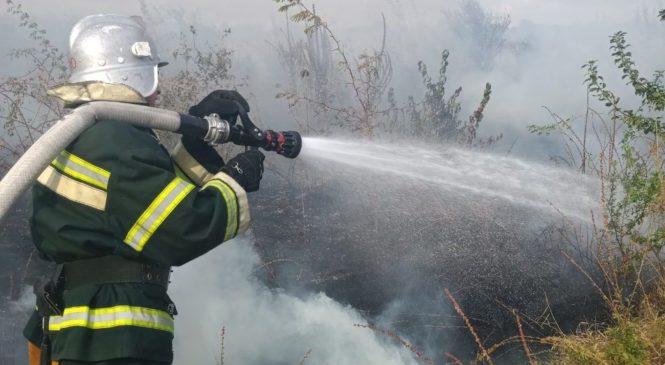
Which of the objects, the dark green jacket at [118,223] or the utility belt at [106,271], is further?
the utility belt at [106,271]

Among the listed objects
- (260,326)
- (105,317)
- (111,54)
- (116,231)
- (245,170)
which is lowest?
(260,326)

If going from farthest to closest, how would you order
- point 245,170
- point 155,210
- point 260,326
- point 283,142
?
1. point 260,326
2. point 283,142
3. point 245,170
4. point 155,210

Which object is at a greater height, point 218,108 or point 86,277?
point 218,108

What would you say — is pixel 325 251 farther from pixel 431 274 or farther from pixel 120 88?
pixel 120 88

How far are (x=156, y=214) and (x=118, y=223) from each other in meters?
0.15

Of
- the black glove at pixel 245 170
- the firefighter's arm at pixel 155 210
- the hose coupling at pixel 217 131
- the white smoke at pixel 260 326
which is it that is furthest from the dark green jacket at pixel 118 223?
the white smoke at pixel 260 326

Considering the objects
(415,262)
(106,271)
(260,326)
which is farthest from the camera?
(415,262)

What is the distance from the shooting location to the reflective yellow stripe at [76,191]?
2248 millimetres

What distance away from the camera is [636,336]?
2.93m

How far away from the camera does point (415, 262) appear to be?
5574 millimetres

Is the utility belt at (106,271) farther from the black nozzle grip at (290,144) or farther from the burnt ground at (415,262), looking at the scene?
the burnt ground at (415,262)

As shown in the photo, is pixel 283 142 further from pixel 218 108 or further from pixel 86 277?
pixel 86 277

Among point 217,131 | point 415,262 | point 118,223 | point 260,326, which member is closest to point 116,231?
point 118,223

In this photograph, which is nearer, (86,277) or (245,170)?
(86,277)
